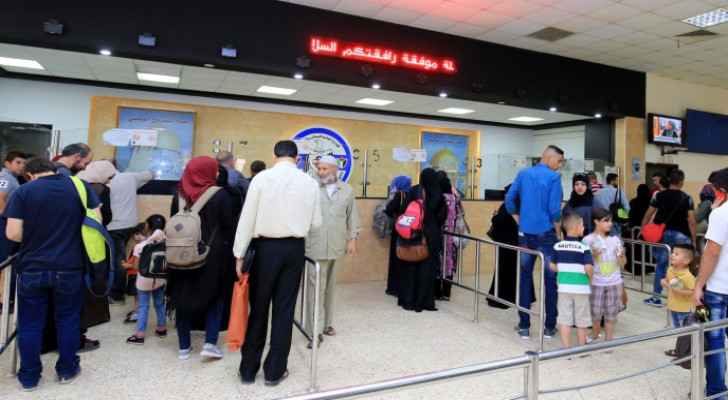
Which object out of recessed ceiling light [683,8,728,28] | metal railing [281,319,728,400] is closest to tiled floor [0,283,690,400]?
metal railing [281,319,728,400]

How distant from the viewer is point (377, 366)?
3.09 metres

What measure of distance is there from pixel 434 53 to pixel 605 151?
4.37m

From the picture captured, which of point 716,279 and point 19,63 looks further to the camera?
point 19,63

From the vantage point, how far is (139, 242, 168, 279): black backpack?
2941 millimetres

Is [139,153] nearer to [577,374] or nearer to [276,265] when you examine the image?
[276,265]

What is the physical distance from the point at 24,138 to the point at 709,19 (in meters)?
10.0

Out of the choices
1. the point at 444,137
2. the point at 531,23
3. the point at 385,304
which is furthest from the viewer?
the point at 444,137

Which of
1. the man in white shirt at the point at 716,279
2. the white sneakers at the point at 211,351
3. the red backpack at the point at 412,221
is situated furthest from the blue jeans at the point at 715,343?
the white sneakers at the point at 211,351

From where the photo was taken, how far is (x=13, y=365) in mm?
2727

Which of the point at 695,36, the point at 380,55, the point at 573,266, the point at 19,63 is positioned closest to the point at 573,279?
the point at 573,266

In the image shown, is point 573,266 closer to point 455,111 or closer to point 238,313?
point 238,313

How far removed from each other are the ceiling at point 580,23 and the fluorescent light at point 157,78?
2964 mm

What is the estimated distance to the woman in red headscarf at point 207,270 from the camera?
2875 mm

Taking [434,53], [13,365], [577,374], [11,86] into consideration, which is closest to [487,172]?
[434,53]
